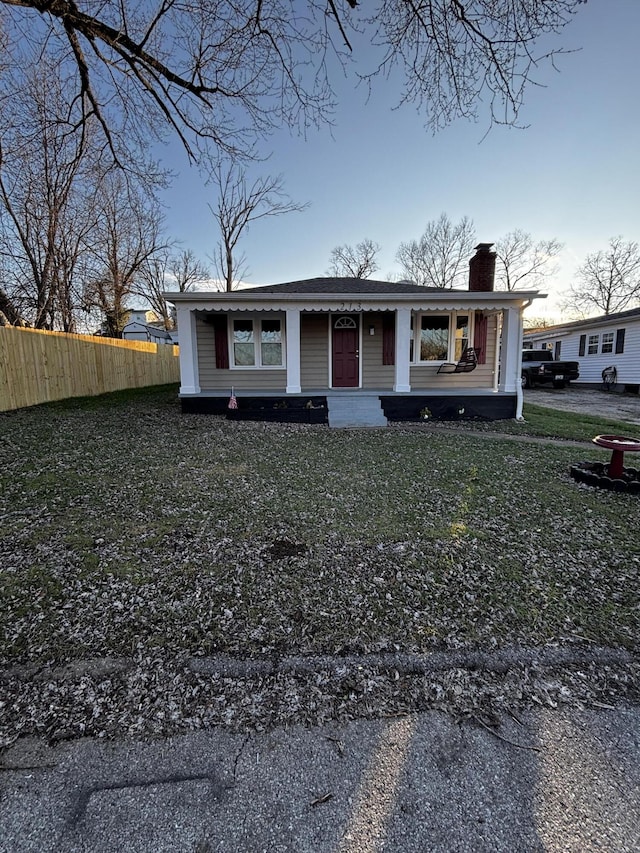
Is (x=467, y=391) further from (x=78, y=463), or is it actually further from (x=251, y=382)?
(x=78, y=463)

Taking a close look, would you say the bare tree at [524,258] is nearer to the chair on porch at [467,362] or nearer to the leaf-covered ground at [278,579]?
the chair on porch at [467,362]

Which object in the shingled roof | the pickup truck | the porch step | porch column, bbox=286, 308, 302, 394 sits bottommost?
the porch step

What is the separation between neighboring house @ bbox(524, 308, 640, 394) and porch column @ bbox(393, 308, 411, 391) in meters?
12.7

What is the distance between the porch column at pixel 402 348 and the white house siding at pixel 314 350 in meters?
2.03

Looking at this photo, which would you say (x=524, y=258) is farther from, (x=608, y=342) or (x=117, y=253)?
(x=117, y=253)

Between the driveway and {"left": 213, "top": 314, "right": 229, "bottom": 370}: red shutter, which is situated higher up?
{"left": 213, "top": 314, "right": 229, "bottom": 370}: red shutter

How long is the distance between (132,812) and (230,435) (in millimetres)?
6220

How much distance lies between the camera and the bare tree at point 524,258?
34.2 meters

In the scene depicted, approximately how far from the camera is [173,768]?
1466mm

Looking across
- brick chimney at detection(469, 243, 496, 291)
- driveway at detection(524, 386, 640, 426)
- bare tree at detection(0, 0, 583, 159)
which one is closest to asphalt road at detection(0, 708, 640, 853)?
bare tree at detection(0, 0, 583, 159)

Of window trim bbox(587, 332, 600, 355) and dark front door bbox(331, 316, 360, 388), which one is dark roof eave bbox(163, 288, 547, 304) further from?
window trim bbox(587, 332, 600, 355)

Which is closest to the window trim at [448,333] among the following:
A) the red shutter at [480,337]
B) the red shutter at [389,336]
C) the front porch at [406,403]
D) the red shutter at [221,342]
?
the red shutter at [480,337]

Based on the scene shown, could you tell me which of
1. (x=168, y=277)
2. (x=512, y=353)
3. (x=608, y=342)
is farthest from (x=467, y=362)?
(x=168, y=277)

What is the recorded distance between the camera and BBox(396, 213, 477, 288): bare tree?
3111cm
